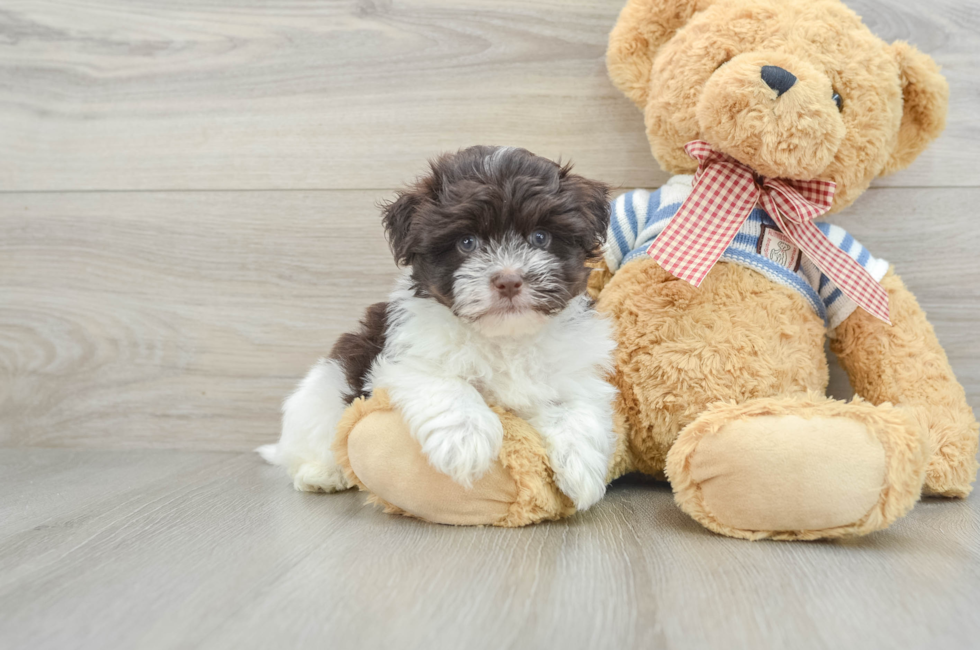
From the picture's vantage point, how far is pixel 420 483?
1.30 meters

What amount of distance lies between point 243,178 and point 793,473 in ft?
5.42

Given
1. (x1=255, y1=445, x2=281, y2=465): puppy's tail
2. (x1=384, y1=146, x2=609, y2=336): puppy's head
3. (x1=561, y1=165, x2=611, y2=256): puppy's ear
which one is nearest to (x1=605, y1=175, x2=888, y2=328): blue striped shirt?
(x1=561, y1=165, x2=611, y2=256): puppy's ear

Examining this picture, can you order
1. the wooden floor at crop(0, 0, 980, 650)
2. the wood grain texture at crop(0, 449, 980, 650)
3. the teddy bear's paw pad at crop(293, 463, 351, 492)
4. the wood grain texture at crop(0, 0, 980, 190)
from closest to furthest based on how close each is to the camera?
the wood grain texture at crop(0, 449, 980, 650) < the teddy bear's paw pad at crop(293, 463, 351, 492) < the wooden floor at crop(0, 0, 980, 650) < the wood grain texture at crop(0, 0, 980, 190)

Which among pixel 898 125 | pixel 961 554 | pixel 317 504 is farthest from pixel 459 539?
pixel 898 125

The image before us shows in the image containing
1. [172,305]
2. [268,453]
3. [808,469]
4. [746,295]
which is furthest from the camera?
[172,305]

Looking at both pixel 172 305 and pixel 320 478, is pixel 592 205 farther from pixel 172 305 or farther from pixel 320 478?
pixel 172 305

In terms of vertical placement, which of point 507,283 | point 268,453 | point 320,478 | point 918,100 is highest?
point 918,100

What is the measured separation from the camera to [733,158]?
5.16ft

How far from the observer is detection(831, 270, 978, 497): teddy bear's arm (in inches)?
60.4

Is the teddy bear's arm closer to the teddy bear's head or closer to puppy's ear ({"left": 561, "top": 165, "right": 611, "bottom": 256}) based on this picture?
→ the teddy bear's head

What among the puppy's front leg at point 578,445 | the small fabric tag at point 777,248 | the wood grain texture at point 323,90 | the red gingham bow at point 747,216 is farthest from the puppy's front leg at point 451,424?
the wood grain texture at point 323,90

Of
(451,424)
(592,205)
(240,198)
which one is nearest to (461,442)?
(451,424)

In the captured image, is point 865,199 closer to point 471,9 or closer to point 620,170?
point 620,170

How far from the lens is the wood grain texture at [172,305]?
6.73 feet
